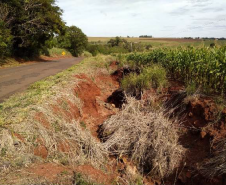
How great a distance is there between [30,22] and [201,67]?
53.0 feet

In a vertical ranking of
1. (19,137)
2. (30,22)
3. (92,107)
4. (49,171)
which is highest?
(30,22)

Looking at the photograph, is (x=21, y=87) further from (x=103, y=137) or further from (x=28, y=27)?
(x=28, y=27)

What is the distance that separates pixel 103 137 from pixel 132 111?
1.38 metres

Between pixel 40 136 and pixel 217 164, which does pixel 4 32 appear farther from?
pixel 217 164

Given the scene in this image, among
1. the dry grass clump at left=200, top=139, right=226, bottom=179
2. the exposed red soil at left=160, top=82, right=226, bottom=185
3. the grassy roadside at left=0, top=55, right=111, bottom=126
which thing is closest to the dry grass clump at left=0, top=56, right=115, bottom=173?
the grassy roadside at left=0, top=55, right=111, bottom=126

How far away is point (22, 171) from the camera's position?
121 inches

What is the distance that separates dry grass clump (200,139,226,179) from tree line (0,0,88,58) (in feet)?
50.6

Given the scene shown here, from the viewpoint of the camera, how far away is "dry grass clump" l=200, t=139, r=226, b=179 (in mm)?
4299

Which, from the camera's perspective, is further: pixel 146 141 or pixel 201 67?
pixel 201 67

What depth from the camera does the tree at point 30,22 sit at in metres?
17.5

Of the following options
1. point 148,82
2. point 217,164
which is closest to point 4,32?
point 148,82

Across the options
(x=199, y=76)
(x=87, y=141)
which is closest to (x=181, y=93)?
(x=199, y=76)

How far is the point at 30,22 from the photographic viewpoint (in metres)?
18.5

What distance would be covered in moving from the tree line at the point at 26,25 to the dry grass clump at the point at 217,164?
1541 centimetres
